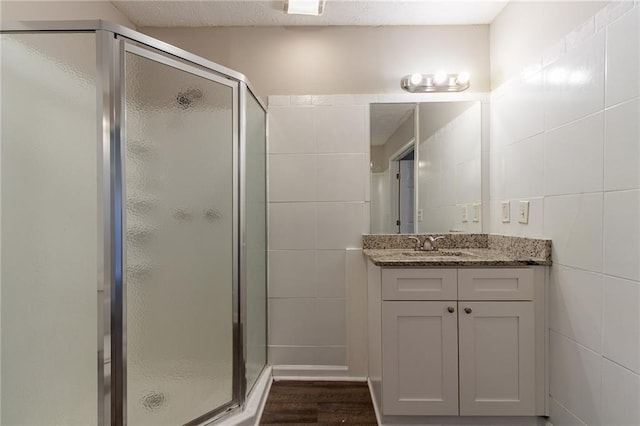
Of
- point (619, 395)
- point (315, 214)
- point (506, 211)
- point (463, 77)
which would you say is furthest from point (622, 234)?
point (315, 214)

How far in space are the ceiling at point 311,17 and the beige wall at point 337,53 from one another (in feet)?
0.15

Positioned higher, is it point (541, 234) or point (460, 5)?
point (460, 5)

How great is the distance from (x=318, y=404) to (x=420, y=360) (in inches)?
25.9

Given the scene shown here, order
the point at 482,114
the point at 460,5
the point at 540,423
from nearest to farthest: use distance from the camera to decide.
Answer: the point at 540,423, the point at 460,5, the point at 482,114

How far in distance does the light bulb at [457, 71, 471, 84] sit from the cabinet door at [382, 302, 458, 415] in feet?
4.49

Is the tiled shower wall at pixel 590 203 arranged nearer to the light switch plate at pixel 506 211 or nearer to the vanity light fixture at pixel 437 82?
the light switch plate at pixel 506 211

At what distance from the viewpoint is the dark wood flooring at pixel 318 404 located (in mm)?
1614

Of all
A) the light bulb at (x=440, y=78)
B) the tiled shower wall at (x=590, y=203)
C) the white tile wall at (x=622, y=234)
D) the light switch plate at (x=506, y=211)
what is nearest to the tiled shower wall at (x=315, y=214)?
the light bulb at (x=440, y=78)

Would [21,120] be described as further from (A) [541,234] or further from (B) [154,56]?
(A) [541,234]

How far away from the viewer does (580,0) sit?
1.27 metres

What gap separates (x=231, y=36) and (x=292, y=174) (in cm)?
100

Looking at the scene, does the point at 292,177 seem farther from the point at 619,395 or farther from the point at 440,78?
the point at 619,395

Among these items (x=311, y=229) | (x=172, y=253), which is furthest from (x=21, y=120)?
(x=311, y=229)

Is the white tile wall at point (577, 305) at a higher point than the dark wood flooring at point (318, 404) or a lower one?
higher
